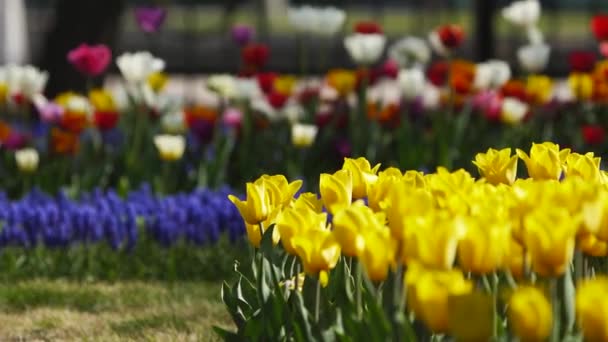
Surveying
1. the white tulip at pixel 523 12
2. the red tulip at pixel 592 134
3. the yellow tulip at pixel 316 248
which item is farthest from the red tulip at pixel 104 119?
the yellow tulip at pixel 316 248

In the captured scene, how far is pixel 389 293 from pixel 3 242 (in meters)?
2.98

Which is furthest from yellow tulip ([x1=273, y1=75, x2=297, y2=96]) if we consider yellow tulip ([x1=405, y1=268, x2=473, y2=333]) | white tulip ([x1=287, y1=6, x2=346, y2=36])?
yellow tulip ([x1=405, y1=268, x2=473, y2=333])

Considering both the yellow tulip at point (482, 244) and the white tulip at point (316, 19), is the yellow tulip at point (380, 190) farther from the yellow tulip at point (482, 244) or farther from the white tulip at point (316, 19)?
the white tulip at point (316, 19)

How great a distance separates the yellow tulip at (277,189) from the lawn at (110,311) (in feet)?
3.00

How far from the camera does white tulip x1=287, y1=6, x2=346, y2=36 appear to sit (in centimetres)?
648

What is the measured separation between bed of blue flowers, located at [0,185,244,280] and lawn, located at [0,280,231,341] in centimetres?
15

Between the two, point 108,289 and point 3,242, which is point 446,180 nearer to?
point 108,289

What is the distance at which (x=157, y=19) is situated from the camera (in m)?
6.65

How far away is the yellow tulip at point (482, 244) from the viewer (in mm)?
2369

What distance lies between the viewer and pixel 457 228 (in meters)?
2.40

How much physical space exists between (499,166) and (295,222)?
696 mm

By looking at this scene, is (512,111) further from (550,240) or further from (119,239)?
(550,240)

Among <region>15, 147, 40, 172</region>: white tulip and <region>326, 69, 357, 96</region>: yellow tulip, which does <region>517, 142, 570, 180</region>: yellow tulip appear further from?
<region>326, 69, 357, 96</region>: yellow tulip

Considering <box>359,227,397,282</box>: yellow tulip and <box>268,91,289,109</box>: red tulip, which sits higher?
<box>359,227,397,282</box>: yellow tulip
